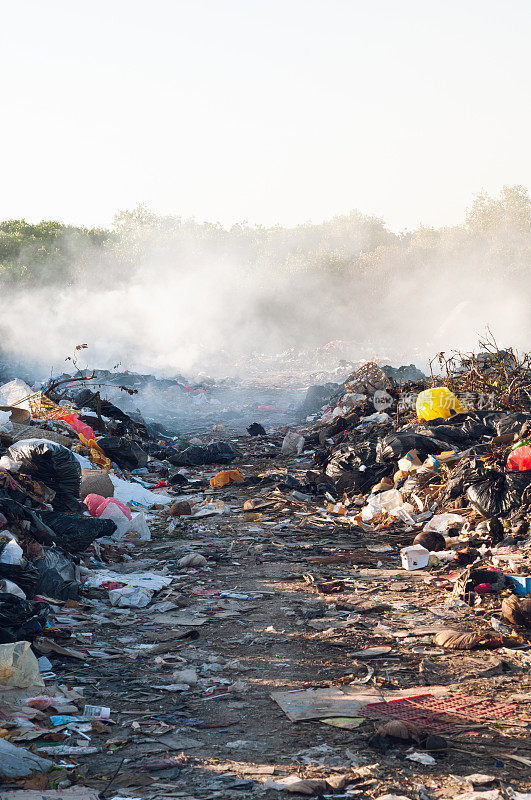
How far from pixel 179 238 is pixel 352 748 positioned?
3628 cm

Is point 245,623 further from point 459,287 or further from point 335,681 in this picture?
point 459,287

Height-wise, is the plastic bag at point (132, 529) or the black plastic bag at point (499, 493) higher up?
the black plastic bag at point (499, 493)

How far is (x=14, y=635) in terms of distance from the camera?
132 inches

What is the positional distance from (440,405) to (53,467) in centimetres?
478

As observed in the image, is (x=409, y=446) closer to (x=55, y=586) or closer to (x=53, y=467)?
(x=53, y=467)

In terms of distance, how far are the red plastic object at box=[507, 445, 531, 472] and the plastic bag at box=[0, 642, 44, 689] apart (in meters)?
4.00

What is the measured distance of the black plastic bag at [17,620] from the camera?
3.35 meters

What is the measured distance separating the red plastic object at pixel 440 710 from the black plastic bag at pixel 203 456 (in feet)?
24.7

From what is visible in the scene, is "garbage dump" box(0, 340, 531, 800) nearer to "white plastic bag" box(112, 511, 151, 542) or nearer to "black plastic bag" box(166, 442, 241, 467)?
"white plastic bag" box(112, 511, 151, 542)

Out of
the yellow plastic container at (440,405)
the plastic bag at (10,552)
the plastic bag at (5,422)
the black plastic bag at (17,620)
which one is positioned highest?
the plastic bag at (5,422)

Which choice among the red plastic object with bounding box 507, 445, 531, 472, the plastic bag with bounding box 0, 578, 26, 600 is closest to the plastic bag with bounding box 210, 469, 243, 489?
the red plastic object with bounding box 507, 445, 531, 472

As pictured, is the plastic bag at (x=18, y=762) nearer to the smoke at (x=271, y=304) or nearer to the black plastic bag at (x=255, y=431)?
the black plastic bag at (x=255, y=431)

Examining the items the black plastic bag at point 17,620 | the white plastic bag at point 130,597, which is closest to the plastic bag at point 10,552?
the black plastic bag at point 17,620

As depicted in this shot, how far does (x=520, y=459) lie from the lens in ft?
17.8
